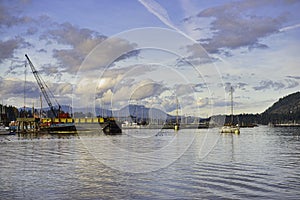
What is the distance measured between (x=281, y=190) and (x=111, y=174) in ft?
42.2

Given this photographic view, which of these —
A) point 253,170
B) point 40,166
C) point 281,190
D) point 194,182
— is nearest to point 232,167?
point 253,170

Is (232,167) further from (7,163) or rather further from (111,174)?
(7,163)

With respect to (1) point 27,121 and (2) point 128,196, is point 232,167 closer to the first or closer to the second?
(2) point 128,196

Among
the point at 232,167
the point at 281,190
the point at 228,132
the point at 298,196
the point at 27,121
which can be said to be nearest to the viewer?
the point at 298,196

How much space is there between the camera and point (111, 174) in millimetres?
31297

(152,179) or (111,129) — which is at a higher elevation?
(111,129)

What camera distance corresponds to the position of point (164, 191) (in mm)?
24000

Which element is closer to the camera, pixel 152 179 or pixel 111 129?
pixel 152 179

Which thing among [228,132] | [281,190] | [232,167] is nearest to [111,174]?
[232,167]

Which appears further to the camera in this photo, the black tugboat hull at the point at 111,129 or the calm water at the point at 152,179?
the black tugboat hull at the point at 111,129

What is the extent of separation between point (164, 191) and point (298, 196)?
7.32 metres

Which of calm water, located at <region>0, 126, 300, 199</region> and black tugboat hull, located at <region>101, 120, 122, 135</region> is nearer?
calm water, located at <region>0, 126, 300, 199</region>

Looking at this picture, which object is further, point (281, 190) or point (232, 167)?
point (232, 167)

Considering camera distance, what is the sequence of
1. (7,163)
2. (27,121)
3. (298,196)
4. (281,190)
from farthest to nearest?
1. (27,121)
2. (7,163)
3. (281,190)
4. (298,196)
